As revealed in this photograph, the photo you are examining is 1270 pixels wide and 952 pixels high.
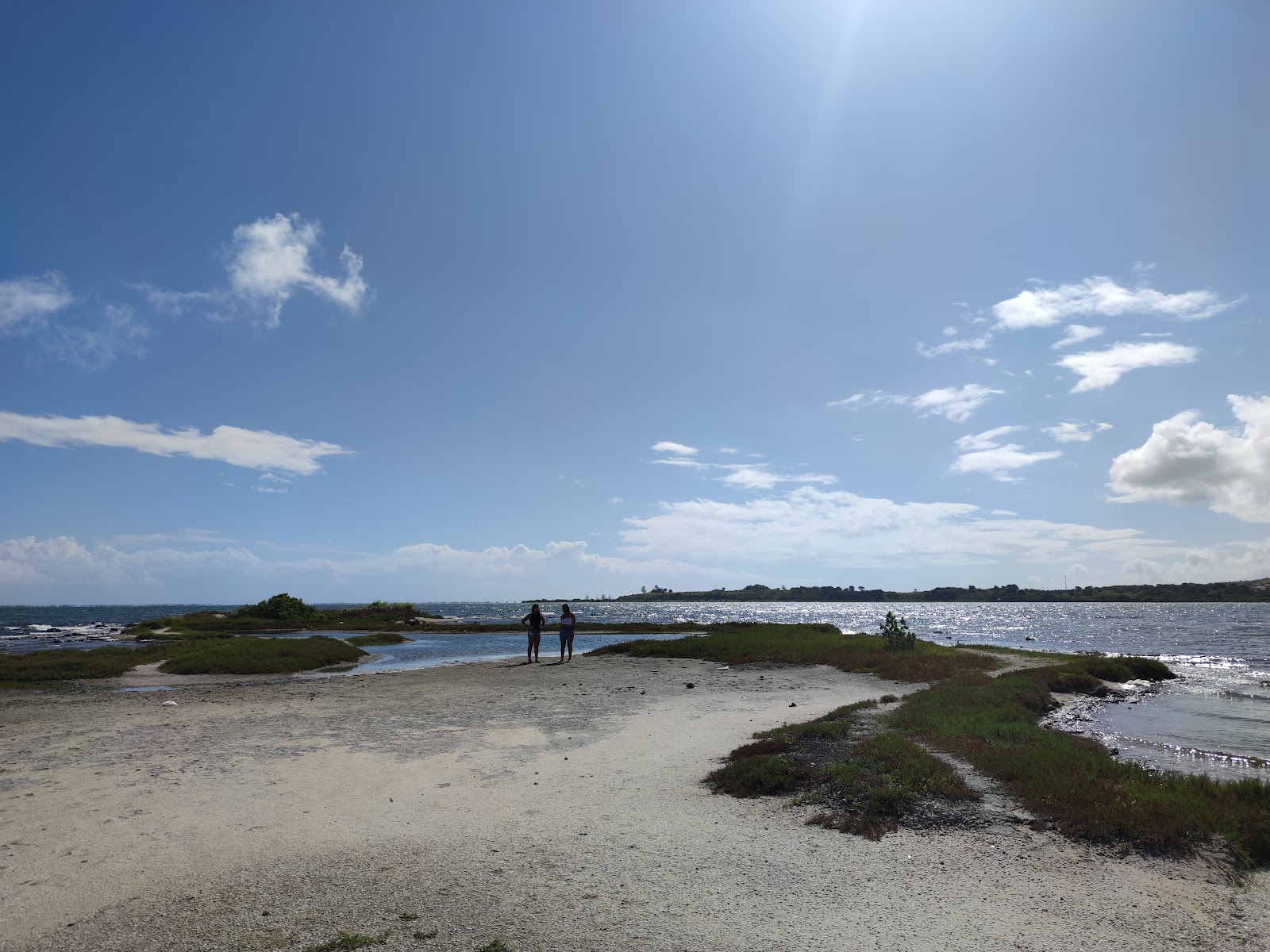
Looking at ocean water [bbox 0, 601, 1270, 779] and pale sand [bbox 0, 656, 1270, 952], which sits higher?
pale sand [bbox 0, 656, 1270, 952]

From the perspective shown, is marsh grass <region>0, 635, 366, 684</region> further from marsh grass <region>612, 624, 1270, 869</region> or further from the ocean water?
marsh grass <region>612, 624, 1270, 869</region>

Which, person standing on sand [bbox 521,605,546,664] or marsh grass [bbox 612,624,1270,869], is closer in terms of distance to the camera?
marsh grass [bbox 612,624,1270,869]

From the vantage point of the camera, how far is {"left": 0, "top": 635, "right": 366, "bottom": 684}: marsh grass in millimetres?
30297

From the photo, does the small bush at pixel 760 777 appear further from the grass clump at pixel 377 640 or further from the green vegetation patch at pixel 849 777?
the grass clump at pixel 377 640

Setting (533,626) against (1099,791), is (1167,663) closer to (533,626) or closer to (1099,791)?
(533,626)

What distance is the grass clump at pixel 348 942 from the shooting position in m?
6.52

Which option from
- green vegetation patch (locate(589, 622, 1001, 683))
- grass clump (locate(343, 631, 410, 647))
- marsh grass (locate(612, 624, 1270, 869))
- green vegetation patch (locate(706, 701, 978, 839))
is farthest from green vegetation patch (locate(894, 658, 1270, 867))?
grass clump (locate(343, 631, 410, 647))

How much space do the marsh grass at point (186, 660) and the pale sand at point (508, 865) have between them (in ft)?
58.7

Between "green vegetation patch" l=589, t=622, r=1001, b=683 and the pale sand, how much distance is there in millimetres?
18133

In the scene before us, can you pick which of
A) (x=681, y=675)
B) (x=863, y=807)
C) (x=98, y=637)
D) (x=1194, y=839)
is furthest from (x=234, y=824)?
(x=98, y=637)

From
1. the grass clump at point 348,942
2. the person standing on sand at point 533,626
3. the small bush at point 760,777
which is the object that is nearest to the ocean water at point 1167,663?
the person standing on sand at point 533,626

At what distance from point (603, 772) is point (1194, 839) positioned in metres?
9.22

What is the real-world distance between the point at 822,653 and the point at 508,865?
108ft

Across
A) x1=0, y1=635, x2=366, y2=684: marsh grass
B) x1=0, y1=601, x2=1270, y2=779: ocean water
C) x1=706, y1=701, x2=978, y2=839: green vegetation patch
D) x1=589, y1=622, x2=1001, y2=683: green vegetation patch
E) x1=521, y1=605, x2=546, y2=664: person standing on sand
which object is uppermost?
x1=521, y1=605, x2=546, y2=664: person standing on sand
